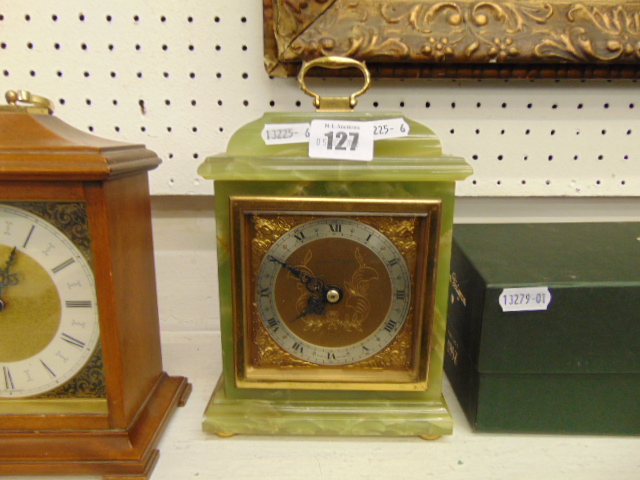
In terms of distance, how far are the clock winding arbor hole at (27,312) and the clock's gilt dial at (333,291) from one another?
294 mm

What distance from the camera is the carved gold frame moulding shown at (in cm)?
81

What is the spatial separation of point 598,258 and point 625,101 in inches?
16.7

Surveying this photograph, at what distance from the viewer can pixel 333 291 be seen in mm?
655

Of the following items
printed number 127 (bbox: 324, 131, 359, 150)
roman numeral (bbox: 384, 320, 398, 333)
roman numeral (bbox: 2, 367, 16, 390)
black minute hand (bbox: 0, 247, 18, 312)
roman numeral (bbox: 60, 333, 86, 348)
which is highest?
printed number 127 (bbox: 324, 131, 359, 150)

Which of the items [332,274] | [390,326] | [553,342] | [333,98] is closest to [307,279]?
[332,274]

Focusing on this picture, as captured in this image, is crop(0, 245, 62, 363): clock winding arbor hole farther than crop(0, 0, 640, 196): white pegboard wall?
No

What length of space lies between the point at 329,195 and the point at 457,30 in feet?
1.51

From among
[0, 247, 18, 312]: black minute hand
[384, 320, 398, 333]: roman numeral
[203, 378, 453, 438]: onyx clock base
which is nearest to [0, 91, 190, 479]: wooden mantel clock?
[0, 247, 18, 312]: black minute hand

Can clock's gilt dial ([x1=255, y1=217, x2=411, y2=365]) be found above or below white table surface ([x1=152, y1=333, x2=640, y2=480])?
above

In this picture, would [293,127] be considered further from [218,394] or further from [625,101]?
[625,101]

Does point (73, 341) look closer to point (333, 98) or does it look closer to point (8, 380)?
point (8, 380)

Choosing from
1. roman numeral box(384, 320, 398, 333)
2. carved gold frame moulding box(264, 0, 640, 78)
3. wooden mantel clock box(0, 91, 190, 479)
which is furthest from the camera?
carved gold frame moulding box(264, 0, 640, 78)

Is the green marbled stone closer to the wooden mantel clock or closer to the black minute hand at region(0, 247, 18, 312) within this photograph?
the wooden mantel clock

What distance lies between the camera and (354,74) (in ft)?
2.86
